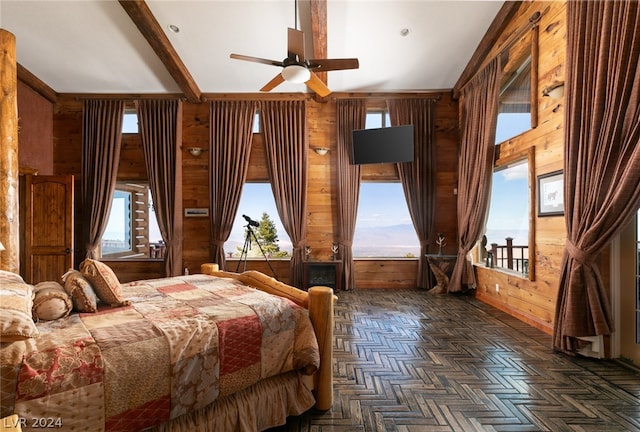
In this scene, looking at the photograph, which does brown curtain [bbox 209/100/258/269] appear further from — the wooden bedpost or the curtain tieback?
the curtain tieback

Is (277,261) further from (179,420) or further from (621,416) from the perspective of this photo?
(621,416)

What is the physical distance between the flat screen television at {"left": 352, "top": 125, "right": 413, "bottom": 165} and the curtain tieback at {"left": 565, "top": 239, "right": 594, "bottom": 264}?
2723 millimetres

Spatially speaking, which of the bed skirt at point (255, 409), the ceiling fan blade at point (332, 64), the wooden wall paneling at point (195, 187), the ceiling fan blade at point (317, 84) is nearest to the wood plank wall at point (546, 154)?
the ceiling fan blade at point (332, 64)

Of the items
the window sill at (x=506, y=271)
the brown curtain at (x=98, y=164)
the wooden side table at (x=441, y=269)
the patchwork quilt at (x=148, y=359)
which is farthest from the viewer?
the brown curtain at (x=98, y=164)

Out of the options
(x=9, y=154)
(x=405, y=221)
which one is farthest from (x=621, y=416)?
(x=9, y=154)

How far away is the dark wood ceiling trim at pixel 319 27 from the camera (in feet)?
11.6

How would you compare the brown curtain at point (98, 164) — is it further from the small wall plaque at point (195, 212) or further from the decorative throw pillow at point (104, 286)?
the decorative throw pillow at point (104, 286)

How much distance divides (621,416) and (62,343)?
9.96ft

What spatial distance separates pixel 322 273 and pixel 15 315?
403cm

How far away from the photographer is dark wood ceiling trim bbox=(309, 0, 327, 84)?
352cm

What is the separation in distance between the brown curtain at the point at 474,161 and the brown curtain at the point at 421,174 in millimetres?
A: 471

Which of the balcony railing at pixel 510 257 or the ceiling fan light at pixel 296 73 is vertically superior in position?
the ceiling fan light at pixel 296 73

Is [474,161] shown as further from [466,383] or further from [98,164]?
[98,164]

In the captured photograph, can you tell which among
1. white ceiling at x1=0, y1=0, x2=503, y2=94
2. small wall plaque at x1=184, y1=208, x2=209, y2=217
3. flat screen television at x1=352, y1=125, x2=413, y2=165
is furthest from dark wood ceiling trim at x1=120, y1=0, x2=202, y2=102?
flat screen television at x1=352, y1=125, x2=413, y2=165
